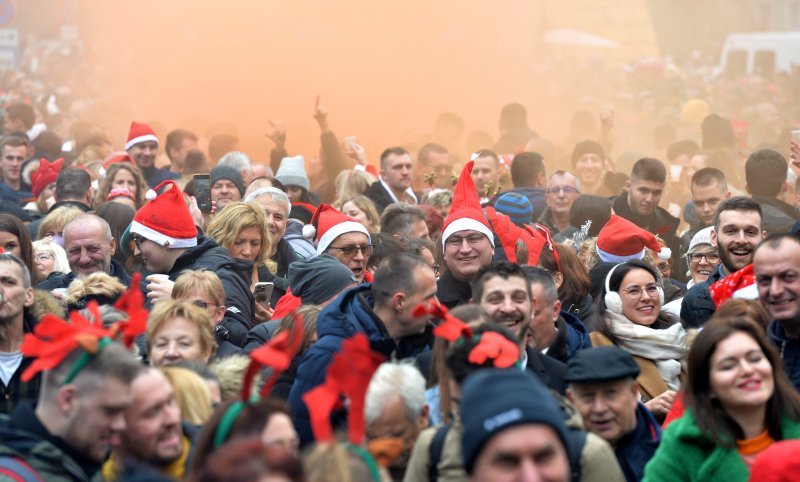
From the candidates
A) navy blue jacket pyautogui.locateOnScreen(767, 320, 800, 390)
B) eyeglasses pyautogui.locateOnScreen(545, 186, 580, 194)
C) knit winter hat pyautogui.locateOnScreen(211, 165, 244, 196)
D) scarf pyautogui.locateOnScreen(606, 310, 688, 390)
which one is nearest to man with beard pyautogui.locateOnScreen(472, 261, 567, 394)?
scarf pyautogui.locateOnScreen(606, 310, 688, 390)

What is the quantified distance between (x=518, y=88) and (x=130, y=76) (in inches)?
228

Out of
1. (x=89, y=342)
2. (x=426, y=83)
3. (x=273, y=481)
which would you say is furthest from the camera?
(x=426, y=83)

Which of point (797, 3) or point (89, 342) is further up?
point (797, 3)

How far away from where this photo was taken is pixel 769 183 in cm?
819

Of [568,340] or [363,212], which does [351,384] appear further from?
[363,212]

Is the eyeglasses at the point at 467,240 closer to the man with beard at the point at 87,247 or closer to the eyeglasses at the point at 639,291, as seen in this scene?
the eyeglasses at the point at 639,291

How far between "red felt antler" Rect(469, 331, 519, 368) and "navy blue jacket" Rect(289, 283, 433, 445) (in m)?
0.71

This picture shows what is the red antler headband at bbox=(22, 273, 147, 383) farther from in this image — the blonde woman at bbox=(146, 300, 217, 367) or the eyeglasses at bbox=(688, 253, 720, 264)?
the eyeglasses at bbox=(688, 253, 720, 264)

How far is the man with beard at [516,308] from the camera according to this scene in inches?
202

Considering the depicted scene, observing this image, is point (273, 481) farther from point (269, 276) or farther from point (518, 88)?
point (518, 88)

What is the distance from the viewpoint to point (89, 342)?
3936 mm

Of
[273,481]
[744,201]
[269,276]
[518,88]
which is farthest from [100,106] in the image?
[273,481]

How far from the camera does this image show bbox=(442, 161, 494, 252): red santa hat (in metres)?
6.93

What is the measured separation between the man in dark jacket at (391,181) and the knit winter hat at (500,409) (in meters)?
6.53
